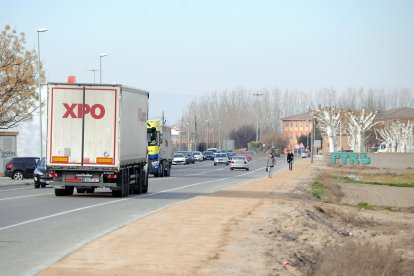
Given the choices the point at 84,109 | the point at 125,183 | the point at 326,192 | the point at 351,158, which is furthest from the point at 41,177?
the point at 351,158

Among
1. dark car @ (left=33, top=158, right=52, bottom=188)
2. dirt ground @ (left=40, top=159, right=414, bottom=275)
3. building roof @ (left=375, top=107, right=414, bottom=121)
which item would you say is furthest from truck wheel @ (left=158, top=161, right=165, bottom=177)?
building roof @ (left=375, top=107, right=414, bottom=121)

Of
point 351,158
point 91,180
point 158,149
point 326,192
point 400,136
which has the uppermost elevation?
point 400,136

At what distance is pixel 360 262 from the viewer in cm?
1382

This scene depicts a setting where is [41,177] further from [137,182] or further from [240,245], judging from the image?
[240,245]

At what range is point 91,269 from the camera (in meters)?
11.8

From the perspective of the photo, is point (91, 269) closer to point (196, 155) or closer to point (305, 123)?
point (196, 155)

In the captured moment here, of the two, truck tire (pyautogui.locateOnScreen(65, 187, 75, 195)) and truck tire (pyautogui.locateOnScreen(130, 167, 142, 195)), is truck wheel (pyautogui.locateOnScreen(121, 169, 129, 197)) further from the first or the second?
truck tire (pyautogui.locateOnScreen(65, 187, 75, 195))

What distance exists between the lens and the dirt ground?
12422mm

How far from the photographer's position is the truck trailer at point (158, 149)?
52219 millimetres

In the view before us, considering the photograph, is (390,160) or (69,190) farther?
(390,160)

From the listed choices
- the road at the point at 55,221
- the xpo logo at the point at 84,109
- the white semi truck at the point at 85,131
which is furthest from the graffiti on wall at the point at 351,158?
the xpo logo at the point at 84,109

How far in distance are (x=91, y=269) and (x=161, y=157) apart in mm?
42845

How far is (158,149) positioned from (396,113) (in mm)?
116031

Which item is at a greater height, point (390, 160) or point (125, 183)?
point (390, 160)
